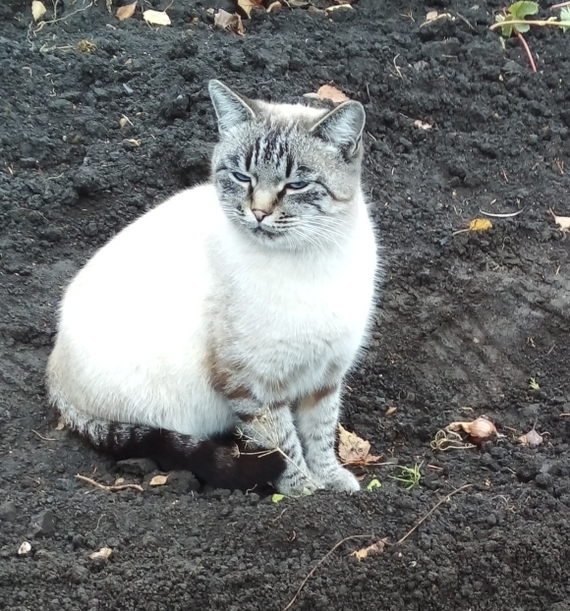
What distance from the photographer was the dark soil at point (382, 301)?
247 centimetres

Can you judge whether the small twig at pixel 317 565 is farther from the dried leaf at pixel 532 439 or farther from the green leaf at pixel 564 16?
the green leaf at pixel 564 16

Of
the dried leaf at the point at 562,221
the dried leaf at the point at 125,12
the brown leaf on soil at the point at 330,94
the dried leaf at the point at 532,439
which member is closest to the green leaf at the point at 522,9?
the brown leaf on soil at the point at 330,94

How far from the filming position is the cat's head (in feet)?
8.42

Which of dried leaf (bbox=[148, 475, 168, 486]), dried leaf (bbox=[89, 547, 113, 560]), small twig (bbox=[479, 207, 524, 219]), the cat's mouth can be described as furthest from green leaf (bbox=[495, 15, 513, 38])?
dried leaf (bbox=[89, 547, 113, 560])

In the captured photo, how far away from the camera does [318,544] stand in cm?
255

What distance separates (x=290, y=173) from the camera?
2.57 metres

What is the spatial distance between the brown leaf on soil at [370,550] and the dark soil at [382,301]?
0.09ft

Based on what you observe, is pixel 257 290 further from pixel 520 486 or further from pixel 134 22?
pixel 134 22

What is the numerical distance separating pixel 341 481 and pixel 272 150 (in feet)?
4.41

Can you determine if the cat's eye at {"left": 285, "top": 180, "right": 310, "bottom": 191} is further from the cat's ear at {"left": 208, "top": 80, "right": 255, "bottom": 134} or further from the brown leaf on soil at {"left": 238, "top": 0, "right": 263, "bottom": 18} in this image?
the brown leaf on soil at {"left": 238, "top": 0, "right": 263, "bottom": 18}

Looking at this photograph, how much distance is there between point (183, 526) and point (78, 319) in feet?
3.05

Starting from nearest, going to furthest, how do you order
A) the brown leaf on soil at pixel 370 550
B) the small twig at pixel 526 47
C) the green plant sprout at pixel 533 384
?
the brown leaf on soil at pixel 370 550, the green plant sprout at pixel 533 384, the small twig at pixel 526 47

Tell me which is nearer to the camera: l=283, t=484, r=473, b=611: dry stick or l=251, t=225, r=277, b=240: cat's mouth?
l=283, t=484, r=473, b=611: dry stick

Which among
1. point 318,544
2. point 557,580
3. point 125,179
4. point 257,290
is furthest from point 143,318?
point 557,580
